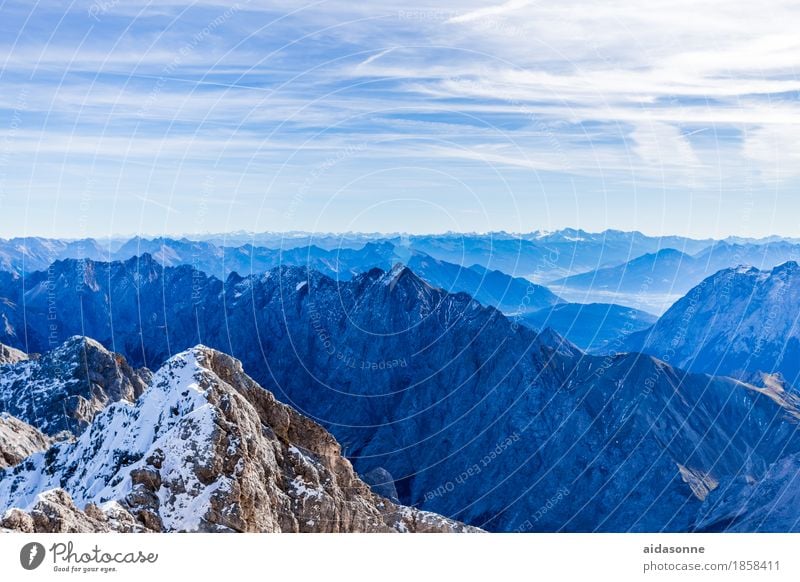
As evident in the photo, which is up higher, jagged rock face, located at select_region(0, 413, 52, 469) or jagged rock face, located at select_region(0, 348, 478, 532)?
jagged rock face, located at select_region(0, 348, 478, 532)

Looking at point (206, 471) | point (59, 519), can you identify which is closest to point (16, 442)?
point (206, 471)

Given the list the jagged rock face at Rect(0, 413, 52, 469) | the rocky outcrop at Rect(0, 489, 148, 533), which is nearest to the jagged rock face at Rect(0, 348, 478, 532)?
the rocky outcrop at Rect(0, 489, 148, 533)

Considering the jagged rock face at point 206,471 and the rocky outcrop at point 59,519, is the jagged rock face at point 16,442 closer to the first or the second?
the jagged rock face at point 206,471

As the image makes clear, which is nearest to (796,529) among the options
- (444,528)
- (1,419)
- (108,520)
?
(444,528)

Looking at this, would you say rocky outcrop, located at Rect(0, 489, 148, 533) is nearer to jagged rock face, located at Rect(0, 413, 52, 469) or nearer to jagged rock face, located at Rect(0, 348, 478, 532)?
jagged rock face, located at Rect(0, 348, 478, 532)

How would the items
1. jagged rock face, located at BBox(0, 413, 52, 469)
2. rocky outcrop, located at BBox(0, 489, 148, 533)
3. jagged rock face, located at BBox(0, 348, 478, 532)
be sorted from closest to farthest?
rocky outcrop, located at BBox(0, 489, 148, 533) < jagged rock face, located at BBox(0, 348, 478, 532) < jagged rock face, located at BBox(0, 413, 52, 469)

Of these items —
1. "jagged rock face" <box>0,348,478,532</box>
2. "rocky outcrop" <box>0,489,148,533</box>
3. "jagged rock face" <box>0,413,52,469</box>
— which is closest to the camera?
"rocky outcrop" <box>0,489,148,533</box>

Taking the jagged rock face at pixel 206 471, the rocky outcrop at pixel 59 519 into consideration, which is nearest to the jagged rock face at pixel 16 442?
the jagged rock face at pixel 206 471
